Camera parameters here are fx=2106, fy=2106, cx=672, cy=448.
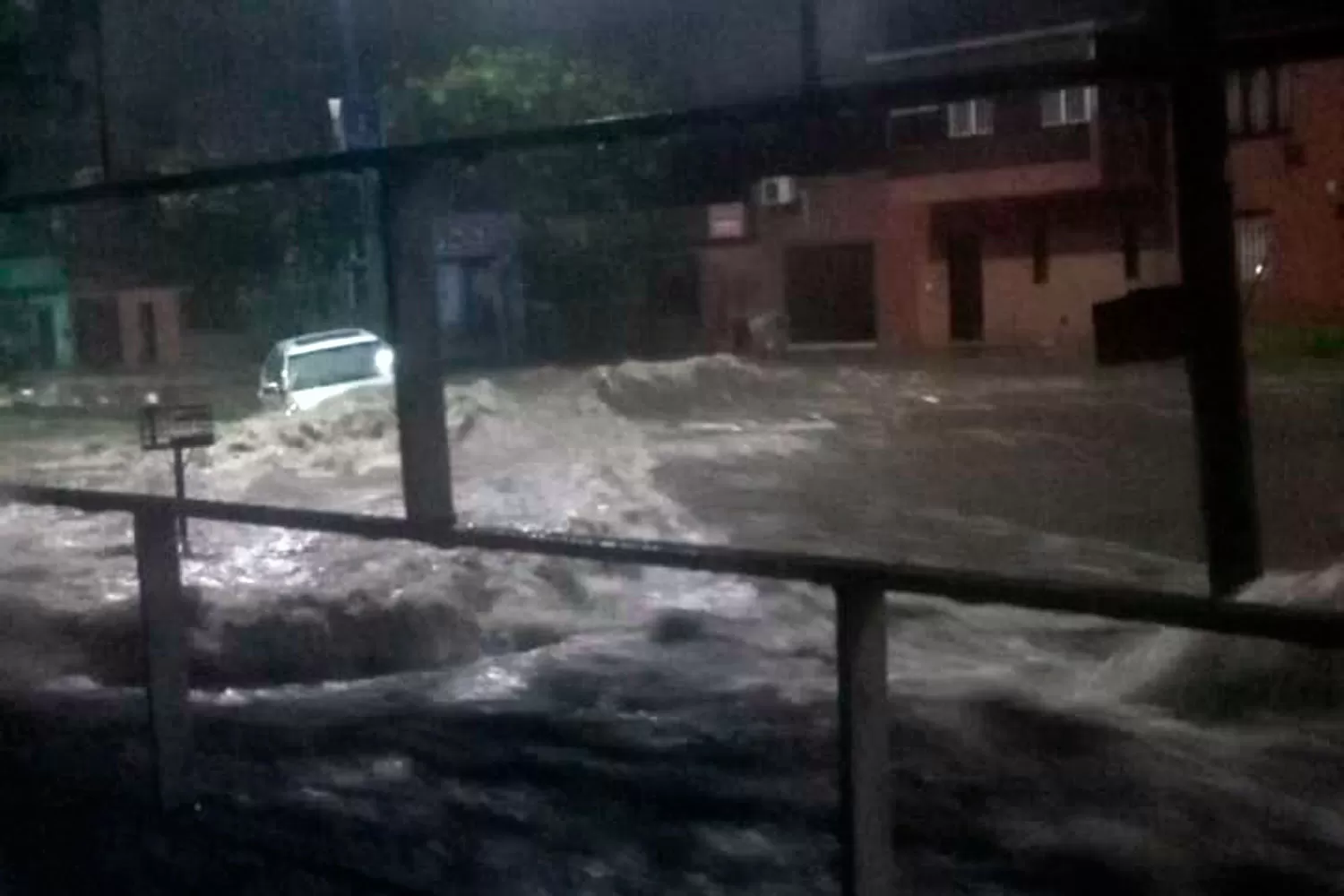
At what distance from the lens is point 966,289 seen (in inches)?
1698

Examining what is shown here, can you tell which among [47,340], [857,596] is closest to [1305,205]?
[47,340]

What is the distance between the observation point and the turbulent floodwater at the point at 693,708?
5793 mm

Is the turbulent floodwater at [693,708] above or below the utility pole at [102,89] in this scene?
below

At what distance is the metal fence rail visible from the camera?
3477mm

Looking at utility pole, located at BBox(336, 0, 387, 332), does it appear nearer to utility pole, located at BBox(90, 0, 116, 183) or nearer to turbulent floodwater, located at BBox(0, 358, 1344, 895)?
utility pole, located at BBox(90, 0, 116, 183)

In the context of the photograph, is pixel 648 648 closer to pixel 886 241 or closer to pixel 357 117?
pixel 357 117

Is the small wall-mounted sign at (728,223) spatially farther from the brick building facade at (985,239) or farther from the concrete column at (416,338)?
the concrete column at (416,338)

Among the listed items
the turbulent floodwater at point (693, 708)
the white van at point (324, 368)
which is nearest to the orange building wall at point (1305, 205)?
the white van at point (324, 368)

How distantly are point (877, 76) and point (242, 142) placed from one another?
8.41 m

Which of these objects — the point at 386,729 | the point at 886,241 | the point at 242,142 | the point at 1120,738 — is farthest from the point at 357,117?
the point at 886,241

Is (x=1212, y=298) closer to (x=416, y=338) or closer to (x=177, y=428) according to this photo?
(x=416, y=338)

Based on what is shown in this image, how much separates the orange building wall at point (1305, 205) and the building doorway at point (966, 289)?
292 inches

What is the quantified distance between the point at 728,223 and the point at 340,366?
12.7 m

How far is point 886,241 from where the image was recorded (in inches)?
1700
